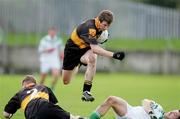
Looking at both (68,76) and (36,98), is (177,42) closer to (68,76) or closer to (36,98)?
(68,76)

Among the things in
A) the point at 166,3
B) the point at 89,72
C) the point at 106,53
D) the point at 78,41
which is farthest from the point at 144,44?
the point at 106,53

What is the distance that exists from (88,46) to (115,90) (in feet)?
34.5

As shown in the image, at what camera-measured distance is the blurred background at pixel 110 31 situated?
39219 mm

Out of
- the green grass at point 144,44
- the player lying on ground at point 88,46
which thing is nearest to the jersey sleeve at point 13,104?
the player lying on ground at point 88,46

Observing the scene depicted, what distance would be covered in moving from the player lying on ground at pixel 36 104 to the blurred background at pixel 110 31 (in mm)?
24316

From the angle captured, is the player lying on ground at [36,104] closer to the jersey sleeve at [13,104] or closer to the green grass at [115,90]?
the jersey sleeve at [13,104]

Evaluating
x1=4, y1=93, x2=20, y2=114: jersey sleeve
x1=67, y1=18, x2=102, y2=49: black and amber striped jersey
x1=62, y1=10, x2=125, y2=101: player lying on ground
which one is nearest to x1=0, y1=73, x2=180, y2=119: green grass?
x1=62, y1=10, x2=125, y2=101: player lying on ground

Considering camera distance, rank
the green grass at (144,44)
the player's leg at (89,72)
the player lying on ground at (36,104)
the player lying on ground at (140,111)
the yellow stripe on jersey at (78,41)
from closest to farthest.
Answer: the player lying on ground at (36,104) < the player lying on ground at (140,111) < the player's leg at (89,72) < the yellow stripe on jersey at (78,41) < the green grass at (144,44)

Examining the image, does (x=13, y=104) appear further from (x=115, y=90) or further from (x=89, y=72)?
(x=115, y=90)

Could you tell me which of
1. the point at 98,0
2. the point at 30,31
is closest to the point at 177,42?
the point at 98,0

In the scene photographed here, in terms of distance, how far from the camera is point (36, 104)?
14023 millimetres

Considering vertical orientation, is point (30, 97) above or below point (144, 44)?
below

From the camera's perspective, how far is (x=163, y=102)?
76.8 ft

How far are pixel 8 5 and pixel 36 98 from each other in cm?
2520
